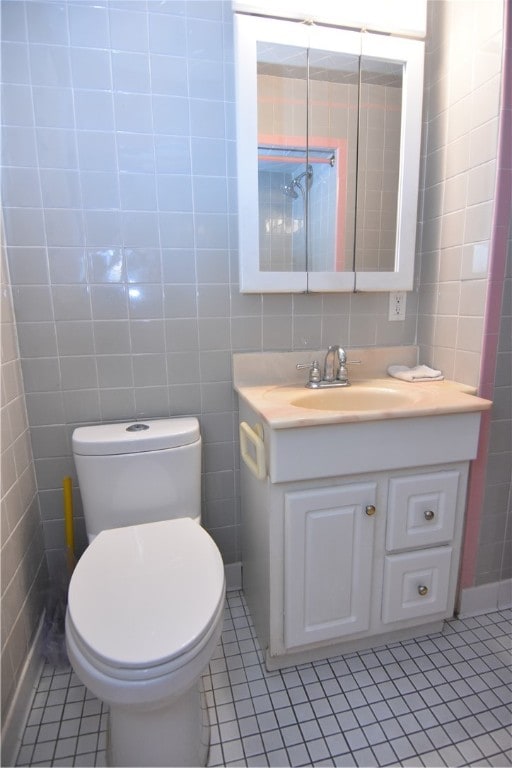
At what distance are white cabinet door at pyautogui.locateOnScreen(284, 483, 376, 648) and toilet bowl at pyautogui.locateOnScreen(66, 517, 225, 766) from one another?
0.84 ft

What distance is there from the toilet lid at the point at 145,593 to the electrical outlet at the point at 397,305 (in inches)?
41.4

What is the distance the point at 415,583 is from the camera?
125cm

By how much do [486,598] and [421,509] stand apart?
61 cm

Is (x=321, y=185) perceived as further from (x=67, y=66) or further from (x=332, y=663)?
(x=332, y=663)

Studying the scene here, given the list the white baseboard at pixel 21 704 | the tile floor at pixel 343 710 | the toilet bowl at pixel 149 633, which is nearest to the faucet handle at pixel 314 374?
the toilet bowl at pixel 149 633

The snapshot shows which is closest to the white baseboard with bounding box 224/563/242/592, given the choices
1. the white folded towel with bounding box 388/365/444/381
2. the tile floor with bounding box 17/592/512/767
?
the tile floor with bounding box 17/592/512/767

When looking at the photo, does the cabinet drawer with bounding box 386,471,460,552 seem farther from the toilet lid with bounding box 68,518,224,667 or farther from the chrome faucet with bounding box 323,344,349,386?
the toilet lid with bounding box 68,518,224,667

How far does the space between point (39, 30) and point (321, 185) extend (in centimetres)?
94

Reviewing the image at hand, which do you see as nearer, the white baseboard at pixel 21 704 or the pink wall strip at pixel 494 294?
the white baseboard at pixel 21 704

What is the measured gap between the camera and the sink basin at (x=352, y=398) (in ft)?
4.34

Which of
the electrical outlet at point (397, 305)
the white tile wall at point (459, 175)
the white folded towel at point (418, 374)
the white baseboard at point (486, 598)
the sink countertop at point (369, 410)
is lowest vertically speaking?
the white baseboard at point (486, 598)

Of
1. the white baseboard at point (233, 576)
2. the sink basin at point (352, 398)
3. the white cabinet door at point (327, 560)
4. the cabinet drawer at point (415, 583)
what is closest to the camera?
the white cabinet door at point (327, 560)

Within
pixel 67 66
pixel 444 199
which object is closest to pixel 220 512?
pixel 444 199

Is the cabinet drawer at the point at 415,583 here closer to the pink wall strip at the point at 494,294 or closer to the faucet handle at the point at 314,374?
the pink wall strip at the point at 494,294
